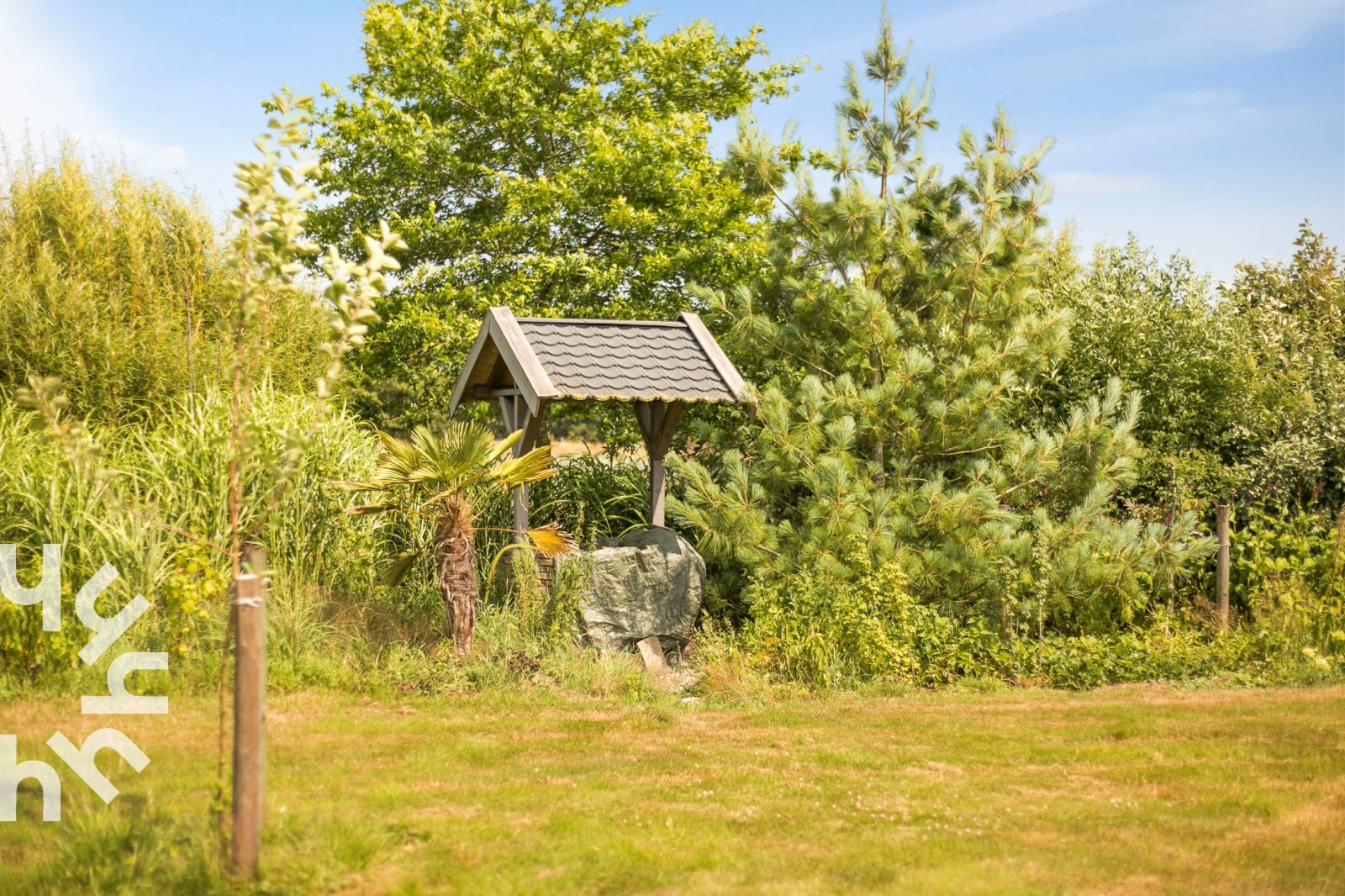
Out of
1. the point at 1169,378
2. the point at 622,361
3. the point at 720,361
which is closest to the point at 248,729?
the point at 622,361

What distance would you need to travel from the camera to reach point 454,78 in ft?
50.2

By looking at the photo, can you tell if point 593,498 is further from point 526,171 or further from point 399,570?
point 526,171

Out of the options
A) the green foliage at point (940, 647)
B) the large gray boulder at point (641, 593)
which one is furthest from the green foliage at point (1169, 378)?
the large gray boulder at point (641, 593)

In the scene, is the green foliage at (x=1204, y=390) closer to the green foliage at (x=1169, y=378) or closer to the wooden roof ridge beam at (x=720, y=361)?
the green foliage at (x=1169, y=378)

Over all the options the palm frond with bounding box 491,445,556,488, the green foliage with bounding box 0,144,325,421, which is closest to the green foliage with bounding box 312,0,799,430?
the green foliage with bounding box 0,144,325,421

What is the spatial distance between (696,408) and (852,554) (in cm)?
329

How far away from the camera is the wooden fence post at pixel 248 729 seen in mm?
4008

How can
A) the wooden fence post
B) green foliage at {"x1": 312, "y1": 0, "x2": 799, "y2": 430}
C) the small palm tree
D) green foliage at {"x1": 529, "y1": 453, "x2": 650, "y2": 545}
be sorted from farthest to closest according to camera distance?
1. green foliage at {"x1": 312, "y1": 0, "x2": 799, "y2": 430}
2. green foliage at {"x1": 529, "y1": 453, "x2": 650, "y2": 545}
3. the small palm tree
4. the wooden fence post

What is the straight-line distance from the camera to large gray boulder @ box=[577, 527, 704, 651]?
8.91m

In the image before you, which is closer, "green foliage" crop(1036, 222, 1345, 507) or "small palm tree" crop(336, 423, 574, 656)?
"small palm tree" crop(336, 423, 574, 656)

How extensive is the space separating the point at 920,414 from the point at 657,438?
235 cm

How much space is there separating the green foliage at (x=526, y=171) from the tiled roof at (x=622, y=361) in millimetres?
4833

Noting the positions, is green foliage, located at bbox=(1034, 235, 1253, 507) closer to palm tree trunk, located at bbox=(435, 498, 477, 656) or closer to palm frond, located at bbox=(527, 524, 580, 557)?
palm frond, located at bbox=(527, 524, 580, 557)

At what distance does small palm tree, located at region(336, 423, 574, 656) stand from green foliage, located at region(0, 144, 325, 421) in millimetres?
2215
